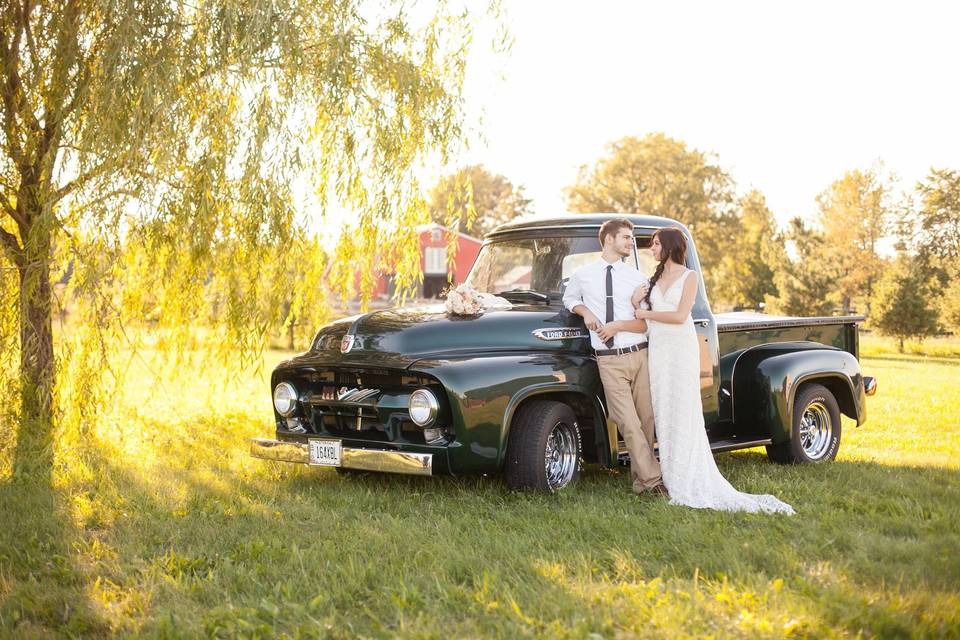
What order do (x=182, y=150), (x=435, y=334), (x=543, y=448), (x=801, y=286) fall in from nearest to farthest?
(x=543, y=448) → (x=435, y=334) → (x=182, y=150) → (x=801, y=286)

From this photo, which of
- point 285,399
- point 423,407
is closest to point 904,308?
point 285,399

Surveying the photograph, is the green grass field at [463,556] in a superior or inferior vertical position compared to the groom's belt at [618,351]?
inferior

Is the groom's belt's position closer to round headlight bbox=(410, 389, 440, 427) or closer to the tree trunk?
round headlight bbox=(410, 389, 440, 427)

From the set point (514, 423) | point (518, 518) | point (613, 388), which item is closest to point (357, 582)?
point (518, 518)

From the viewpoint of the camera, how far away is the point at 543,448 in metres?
7.12

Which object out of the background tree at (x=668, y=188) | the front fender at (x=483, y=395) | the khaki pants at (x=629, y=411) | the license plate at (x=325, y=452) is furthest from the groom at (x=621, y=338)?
the background tree at (x=668, y=188)

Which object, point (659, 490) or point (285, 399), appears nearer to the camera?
point (659, 490)

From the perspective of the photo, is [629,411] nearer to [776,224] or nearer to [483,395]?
[483,395]

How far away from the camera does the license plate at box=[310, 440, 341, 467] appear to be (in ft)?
23.4

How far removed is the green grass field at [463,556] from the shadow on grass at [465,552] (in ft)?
0.06

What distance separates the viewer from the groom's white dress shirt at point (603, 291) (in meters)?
7.54

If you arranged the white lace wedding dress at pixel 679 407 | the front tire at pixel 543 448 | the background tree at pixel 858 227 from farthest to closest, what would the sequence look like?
the background tree at pixel 858 227
the white lace wedding dress at pixel 679 407
the front tire at pixel 543 448

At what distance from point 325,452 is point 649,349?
2.51 metres

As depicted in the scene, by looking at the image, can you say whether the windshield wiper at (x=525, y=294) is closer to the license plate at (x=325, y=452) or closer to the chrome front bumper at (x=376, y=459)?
the chrome front bumper at (x=376, y=459)
